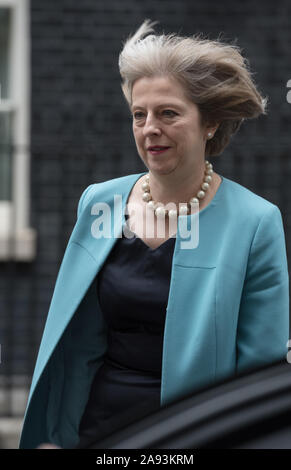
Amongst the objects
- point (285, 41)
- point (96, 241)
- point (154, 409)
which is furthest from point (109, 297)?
point (285, 41)

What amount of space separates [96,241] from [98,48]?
4170 mm

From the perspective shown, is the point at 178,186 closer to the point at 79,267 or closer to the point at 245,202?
the point at 245,202

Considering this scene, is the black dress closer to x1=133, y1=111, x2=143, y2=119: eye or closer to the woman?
the woman

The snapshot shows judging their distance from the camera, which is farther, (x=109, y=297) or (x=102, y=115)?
(x=102, y=115)

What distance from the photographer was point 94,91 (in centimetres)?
625

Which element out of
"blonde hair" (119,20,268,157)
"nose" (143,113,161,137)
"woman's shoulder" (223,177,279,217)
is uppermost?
"blonde hair" (119,20,268,157)

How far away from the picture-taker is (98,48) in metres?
6.26

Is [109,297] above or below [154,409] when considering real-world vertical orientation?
above

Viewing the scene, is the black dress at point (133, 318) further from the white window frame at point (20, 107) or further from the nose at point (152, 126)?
the white window frame at point (20, 107)

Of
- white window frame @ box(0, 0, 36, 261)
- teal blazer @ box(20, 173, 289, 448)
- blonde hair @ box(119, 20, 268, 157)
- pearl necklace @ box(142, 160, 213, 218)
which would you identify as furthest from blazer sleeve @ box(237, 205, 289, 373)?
white window frame @ box(0, 0, 36, 261)

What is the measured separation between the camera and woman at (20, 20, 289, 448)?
7.03 feet

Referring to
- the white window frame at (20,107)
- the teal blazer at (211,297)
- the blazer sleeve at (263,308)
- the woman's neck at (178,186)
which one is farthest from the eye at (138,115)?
the white window frame at (20,107)

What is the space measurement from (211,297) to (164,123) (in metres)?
0.48
